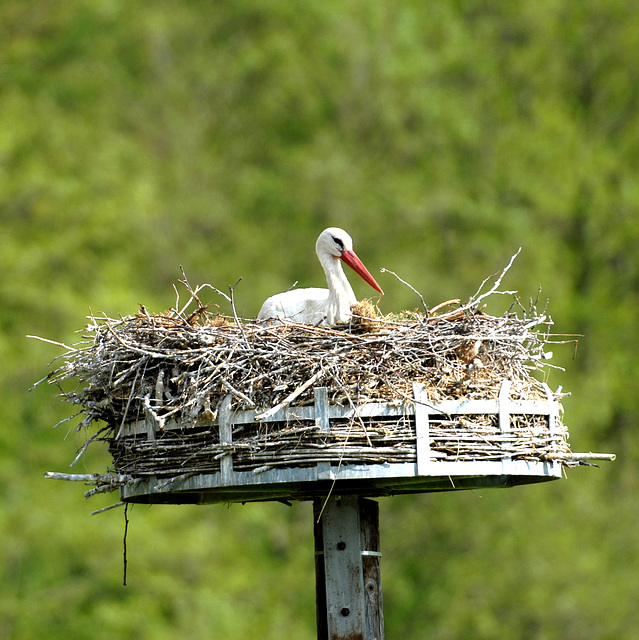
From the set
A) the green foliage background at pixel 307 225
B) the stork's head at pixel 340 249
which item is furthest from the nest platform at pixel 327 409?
the green foliage background at pixel 307 225

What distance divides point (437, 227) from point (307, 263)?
6.23 feet

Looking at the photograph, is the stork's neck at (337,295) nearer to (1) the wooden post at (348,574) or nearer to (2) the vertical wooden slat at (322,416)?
(1) the wooden post at (348,574)

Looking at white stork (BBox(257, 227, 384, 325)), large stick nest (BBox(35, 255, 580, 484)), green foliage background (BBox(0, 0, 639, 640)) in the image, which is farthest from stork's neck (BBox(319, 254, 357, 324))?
green foliage background (BBox(0, 0, 639, 640))

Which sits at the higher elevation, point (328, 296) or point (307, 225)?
point (307, 225)

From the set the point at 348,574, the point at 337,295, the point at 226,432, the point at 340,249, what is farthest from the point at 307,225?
the point at 226,432

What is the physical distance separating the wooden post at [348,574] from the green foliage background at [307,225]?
8.76m

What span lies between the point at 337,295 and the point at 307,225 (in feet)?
30.5

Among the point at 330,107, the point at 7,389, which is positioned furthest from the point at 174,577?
the point at 330,107

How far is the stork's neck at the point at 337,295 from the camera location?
646cm

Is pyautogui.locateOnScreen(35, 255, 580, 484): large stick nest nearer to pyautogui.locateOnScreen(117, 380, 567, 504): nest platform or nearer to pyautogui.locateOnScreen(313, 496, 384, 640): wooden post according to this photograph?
pyautogui.locateOnScreen(117, 380, 567, 504): nest platform

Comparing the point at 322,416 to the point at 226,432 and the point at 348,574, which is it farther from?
the point at 348,574

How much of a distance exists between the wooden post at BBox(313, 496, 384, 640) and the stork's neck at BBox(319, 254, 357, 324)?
4.58ft

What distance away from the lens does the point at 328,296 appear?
→ 6.70m

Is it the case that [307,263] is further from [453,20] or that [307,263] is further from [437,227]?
[453,20]
